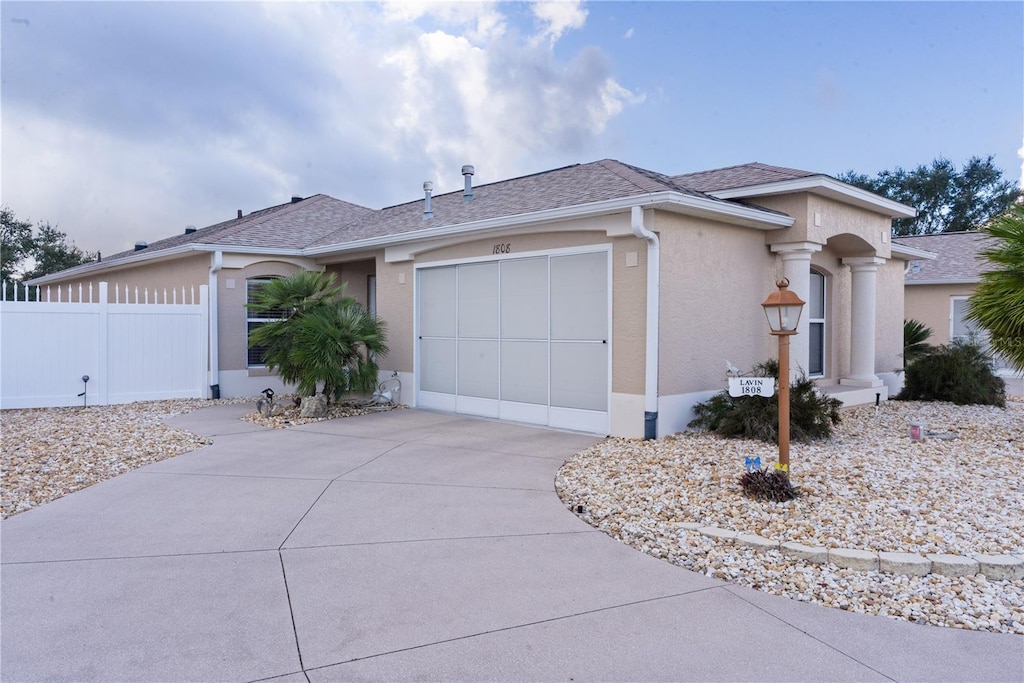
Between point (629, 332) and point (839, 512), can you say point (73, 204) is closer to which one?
point (629, 332)

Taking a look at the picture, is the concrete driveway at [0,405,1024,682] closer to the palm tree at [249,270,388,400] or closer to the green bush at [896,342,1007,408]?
the palm tree at [249,270,388,400]

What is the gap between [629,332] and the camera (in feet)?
27.1

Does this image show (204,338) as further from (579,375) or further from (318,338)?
(579,375)

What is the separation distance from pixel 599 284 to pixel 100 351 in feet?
30.8

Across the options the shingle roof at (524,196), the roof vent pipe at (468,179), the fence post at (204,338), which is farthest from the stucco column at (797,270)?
the fence post at (204,338)

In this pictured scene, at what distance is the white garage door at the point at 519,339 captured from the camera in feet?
29.0

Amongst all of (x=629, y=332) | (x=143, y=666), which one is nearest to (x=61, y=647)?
(x=143, y=666)

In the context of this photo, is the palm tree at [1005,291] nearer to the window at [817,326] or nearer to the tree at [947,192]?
the window at [817,326]

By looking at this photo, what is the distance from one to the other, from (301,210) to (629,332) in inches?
455

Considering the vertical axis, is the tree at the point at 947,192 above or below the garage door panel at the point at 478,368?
above

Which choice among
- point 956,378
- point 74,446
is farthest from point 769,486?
point 956,378

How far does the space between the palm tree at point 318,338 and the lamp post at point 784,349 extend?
7182 millimetres

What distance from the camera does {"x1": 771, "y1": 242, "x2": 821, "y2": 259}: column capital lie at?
9.75 m

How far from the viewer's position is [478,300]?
10.5 m
